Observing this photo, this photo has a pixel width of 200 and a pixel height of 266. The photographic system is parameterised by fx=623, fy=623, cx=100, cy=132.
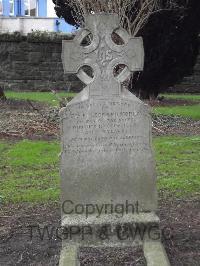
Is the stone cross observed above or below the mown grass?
above

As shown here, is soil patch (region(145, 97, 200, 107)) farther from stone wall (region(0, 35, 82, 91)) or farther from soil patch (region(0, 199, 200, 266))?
soil patch (region(0, 199, 200, 266))

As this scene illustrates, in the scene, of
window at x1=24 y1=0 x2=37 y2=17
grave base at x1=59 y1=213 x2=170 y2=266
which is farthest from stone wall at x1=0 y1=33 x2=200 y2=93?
grave base at x1=59 y1=213 x2=170 y2=266

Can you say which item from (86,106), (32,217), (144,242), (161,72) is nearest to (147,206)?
(144,242)

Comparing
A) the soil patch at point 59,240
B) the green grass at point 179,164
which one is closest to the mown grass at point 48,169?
the green grass at point 179,164

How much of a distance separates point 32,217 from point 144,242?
1.43 metres

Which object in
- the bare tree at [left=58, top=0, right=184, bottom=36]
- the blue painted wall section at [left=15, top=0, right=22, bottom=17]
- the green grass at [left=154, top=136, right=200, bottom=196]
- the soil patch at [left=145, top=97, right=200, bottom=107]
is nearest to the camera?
the green grass at [left=154, top=136, right=200, bottom=196]

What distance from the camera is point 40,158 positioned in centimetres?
930

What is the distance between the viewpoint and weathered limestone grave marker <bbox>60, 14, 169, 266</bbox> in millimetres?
5105

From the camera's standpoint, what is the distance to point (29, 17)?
3422cm

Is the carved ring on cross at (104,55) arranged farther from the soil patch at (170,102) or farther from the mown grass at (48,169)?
the soil patch at (170,102)

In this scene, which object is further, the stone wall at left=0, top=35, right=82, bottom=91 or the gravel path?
the stone wall at left=0, top=35, right=82, bottom=91

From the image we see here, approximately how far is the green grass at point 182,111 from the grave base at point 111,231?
31.5ft

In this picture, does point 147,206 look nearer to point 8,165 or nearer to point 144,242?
point 144,242

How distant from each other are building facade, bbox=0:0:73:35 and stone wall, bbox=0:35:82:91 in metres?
10.3
